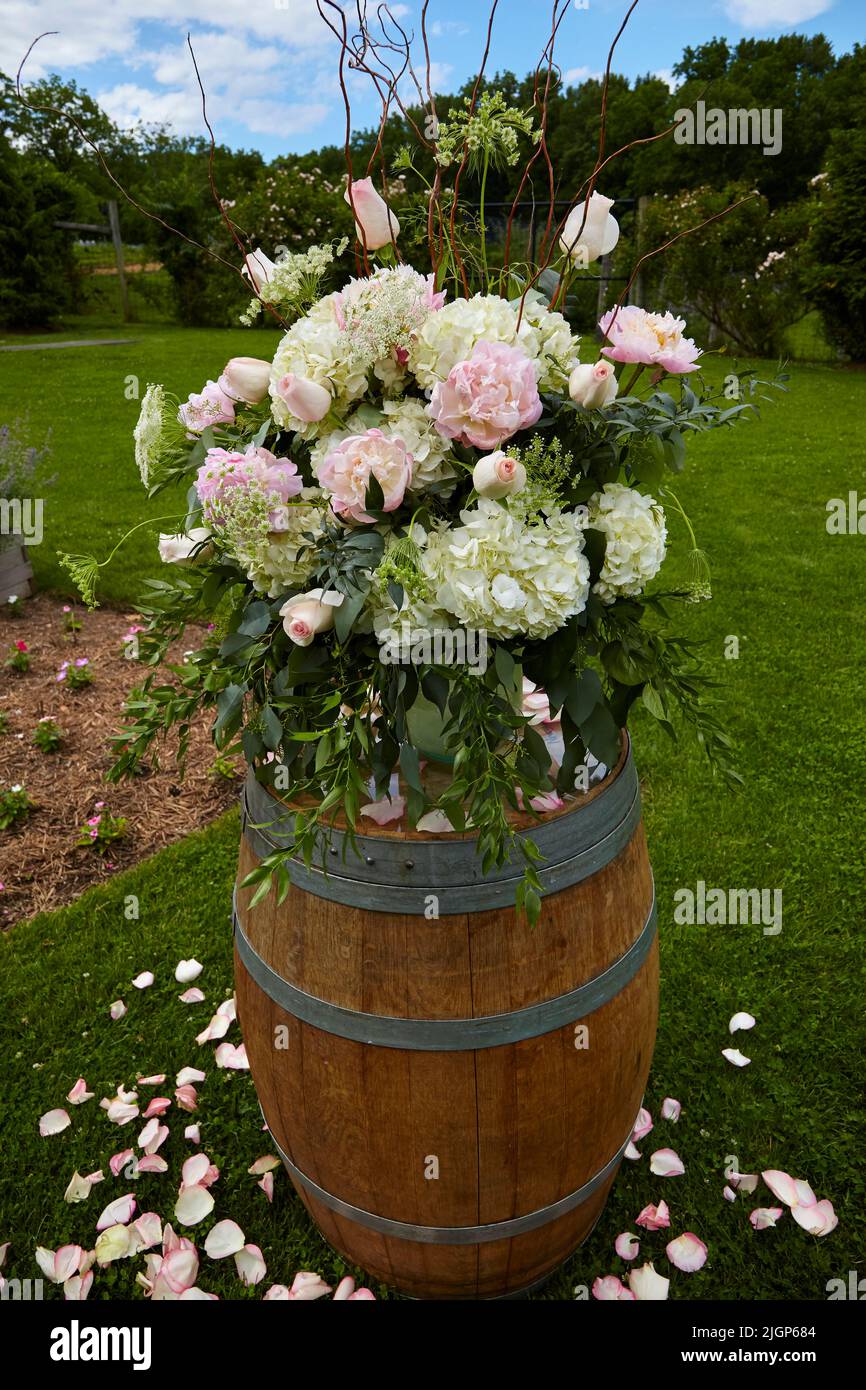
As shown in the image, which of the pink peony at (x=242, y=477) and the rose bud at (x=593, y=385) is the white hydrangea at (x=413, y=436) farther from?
the rose bud at (x=593, y=385)

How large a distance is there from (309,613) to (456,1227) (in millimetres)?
1380

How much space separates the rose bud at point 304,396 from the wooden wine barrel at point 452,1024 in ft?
2.39

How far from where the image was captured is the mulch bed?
369cm

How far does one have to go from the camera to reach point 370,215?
1488 millimetres

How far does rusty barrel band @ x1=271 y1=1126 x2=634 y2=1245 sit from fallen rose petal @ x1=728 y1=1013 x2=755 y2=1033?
108cm

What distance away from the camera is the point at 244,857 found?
6.41 ft

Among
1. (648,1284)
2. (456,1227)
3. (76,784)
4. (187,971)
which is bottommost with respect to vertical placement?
(648,1284)

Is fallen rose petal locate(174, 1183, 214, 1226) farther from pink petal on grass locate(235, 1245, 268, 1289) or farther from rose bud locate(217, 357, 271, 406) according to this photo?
rose bud locate(217, 357, 271, 406)

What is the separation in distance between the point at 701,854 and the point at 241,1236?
88.1 inches

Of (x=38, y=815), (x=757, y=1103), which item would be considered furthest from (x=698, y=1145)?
(x=38, y=815)

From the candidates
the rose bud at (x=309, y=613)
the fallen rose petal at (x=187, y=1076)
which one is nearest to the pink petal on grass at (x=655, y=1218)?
the fallen rose petal at (x=187, y=1076)

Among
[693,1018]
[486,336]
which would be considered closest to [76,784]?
[693,1018]

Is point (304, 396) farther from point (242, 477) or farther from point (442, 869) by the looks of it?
point (442, 869)

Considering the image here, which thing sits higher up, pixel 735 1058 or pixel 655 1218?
pixel 735 1058
